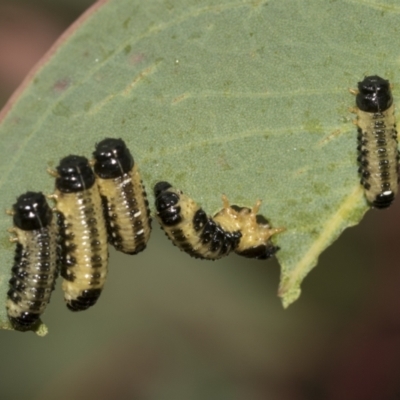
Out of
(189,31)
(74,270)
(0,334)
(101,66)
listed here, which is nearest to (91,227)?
(74,270)

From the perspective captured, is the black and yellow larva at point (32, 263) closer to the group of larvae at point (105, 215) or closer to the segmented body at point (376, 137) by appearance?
the group of larvae at point (105, 215)

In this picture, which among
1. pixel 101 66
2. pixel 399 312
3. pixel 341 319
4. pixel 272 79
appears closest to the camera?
pixel 101 66

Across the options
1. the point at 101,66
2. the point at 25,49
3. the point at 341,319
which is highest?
the point at 25,49

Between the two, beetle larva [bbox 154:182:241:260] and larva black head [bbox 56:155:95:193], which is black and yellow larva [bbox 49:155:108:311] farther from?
beetle larva [bbox 154:182:241:260]

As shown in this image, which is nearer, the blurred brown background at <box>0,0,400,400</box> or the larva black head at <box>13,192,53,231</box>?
the larva black head at <box>13,192,53,231</box>

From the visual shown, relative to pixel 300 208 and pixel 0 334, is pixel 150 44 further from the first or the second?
pixel 0 334

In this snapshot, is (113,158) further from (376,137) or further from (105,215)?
(376,137)

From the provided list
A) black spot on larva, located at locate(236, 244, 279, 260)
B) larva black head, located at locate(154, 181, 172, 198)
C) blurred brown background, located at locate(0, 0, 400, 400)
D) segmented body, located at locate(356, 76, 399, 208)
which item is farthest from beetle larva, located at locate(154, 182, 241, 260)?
blurred brown background, located at locate(0, 0, 400, 400)
